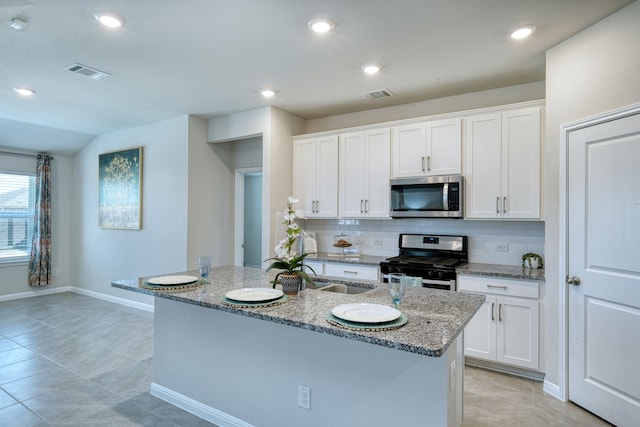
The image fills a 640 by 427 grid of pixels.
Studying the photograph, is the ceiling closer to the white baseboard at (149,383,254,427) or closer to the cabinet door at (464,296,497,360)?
the cabinet door at (464,296,497,360)

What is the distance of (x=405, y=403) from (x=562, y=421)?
1545 mm

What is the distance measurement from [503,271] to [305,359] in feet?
7.02

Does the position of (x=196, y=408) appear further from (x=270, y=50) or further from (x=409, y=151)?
(x=409, y=151)

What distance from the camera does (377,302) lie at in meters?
1.97

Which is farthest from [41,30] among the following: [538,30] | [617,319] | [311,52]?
[617,319]

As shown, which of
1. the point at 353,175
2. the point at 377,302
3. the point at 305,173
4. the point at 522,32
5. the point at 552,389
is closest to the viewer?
the point at 377,302

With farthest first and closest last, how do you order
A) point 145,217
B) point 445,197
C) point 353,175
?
1. point 145,217
2. point 353,175
3. point 445,197

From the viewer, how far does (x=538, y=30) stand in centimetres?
259

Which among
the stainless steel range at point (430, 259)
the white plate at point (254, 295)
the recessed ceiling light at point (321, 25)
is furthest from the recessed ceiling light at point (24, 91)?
the stainless steel range at point (430, 259)

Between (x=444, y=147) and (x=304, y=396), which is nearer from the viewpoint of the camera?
(x=304, y=396)

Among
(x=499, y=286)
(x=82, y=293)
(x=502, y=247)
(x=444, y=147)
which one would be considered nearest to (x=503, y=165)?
(x=444, y=147)

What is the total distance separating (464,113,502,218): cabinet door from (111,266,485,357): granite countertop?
1.58 m

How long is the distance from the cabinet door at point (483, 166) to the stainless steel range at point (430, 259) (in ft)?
1.51

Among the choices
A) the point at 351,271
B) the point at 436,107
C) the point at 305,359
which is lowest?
the point at 305,359
